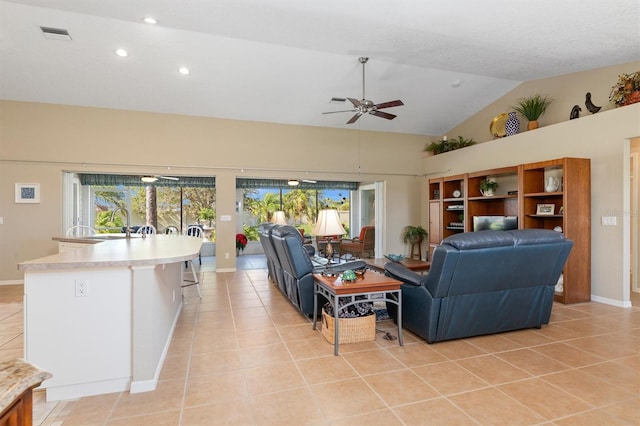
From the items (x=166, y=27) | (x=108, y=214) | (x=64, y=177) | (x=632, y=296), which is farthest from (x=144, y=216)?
(x=632, y=296)

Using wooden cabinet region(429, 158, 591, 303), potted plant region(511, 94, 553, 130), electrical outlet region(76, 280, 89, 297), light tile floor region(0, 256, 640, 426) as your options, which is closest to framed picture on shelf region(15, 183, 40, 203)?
light tile floor region(0, 256, 640, 426)

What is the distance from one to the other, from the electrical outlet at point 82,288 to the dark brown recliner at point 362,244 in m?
6.64

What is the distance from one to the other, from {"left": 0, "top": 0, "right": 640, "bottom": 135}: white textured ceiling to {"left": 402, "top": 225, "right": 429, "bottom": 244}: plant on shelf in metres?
2.75

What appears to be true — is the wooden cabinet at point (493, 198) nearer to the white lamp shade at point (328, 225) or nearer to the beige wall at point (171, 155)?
the beige wall at point (171, 155)

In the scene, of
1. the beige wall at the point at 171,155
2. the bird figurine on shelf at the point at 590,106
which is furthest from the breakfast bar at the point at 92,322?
the bird figurine on shelf at the point at 590,106

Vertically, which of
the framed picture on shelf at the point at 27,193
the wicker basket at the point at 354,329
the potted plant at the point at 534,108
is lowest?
the wicker basket at the point at 354,329

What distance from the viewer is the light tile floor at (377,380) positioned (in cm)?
196

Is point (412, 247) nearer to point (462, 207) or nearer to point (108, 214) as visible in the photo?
point (462, 207)

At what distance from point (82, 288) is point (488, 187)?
240 inches

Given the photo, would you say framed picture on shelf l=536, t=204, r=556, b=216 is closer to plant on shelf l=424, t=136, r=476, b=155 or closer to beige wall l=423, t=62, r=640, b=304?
beige wall l=423, t=62, r=640, b=304

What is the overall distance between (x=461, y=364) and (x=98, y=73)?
20.4ft

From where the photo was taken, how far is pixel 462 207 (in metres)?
6.45

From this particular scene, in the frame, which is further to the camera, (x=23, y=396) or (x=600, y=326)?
(x=600, y=326)

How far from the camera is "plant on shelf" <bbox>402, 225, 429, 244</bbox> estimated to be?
25.6ft
